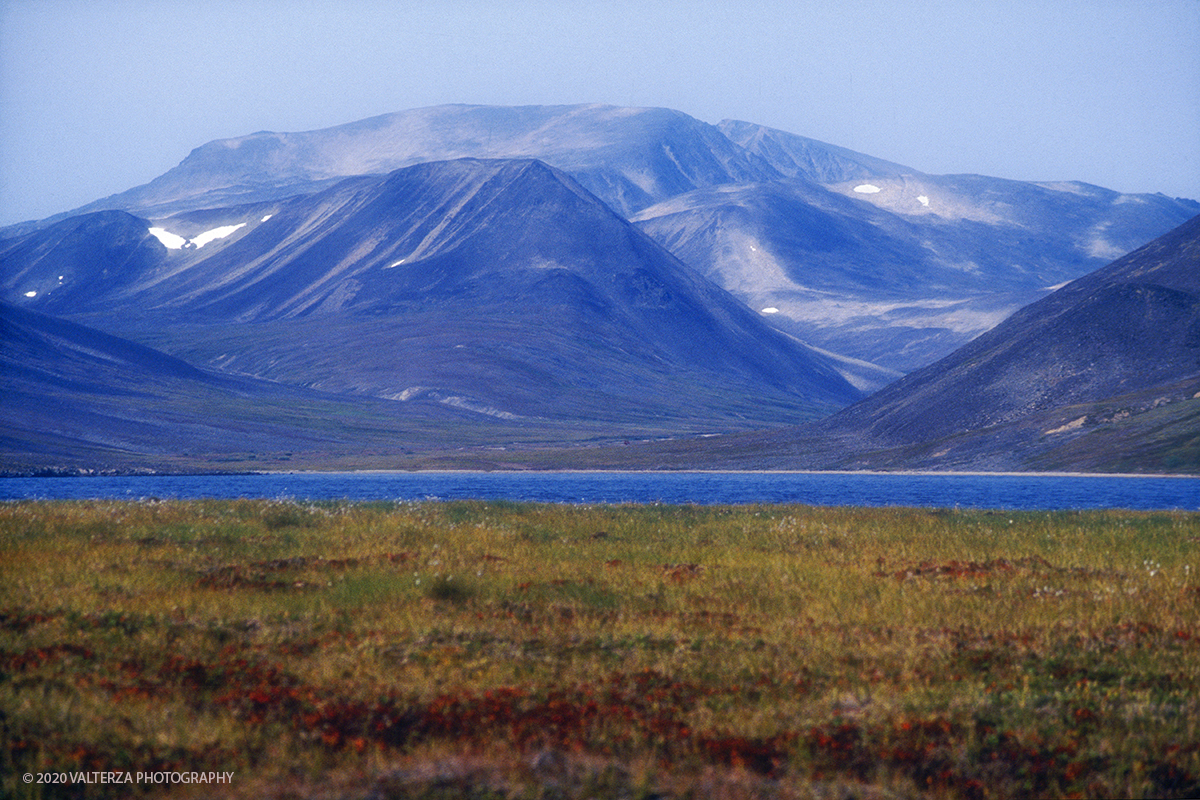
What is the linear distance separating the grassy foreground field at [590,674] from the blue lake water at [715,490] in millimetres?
37128

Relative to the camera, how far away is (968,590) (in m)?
20.8

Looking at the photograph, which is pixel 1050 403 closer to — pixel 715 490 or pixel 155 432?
pixel 715 490

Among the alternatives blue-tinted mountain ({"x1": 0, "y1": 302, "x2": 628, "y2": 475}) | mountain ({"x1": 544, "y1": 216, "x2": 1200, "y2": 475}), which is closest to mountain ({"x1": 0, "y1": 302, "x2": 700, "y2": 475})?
blue-tinted mountain ({"x1": 0, "y1": 302, "x2": 628, "y2": 475})

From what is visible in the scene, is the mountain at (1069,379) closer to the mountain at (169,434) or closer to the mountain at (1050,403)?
the mountain at (1050,403)

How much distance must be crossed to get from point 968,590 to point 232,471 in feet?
413

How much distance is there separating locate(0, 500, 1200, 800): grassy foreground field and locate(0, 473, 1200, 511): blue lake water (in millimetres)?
37128

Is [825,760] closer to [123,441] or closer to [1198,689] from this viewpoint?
[1198,689]

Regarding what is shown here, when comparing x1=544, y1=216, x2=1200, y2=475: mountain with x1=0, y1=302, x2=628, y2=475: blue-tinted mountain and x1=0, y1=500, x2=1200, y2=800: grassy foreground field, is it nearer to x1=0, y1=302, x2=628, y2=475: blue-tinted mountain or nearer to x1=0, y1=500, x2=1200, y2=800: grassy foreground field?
x1=0, y1=302, x2=628, y2=475: blue-tinted mountain

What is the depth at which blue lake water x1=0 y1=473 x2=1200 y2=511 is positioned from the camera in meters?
73.2

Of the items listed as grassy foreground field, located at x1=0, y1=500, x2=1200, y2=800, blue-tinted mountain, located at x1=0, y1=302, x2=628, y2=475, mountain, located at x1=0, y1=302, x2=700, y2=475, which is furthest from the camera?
mountain, located at x1=0, y1=302, x2=700, y2=475

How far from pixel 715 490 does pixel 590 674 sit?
263ft

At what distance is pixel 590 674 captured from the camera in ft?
47.0

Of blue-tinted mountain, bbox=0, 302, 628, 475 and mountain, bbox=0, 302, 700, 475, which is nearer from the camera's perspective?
blue-tinted mountain, bbox=0, 302, 628, 475

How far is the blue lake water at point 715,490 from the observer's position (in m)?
73.2
